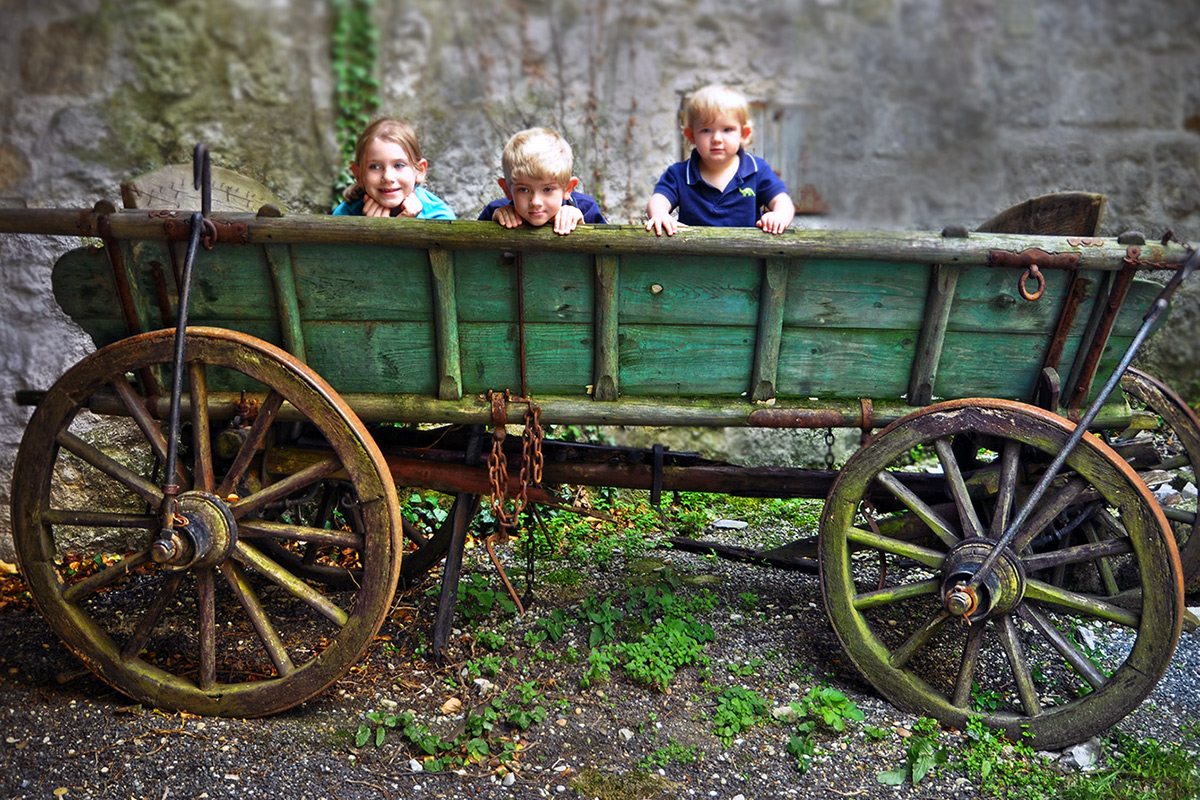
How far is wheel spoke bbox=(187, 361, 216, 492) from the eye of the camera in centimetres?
279

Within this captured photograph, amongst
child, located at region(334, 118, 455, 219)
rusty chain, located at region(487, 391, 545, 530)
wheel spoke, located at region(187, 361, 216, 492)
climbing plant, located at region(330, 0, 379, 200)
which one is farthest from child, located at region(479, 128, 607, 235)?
climbing plant, located at region(330, 0, 379, 200)

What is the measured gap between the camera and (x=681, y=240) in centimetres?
263

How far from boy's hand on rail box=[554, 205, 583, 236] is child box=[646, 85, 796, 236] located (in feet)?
1.96

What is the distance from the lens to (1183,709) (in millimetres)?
3039

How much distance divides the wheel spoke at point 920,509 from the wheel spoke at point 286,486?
5.42 feet

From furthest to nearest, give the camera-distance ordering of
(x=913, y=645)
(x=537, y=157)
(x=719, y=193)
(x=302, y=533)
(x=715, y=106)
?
(x=719, y=193), (x=715, y=106), (x=913, y=645), (x=302, y=533), (x=537, y=157)

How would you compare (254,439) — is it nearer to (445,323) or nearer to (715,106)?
(445,323)

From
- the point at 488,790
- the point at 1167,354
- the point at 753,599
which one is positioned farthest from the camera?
the point at 1167,354

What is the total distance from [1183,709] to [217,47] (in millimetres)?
4567

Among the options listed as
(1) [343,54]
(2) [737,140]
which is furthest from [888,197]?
(1) [343,54]

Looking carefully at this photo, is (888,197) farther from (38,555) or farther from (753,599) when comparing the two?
(38,555)

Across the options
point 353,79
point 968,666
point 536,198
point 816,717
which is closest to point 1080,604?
point 968,666

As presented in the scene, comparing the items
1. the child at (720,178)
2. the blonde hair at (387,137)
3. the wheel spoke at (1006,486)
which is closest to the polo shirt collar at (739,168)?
the child at (720,178)

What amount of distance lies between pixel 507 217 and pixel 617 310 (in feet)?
1.34
